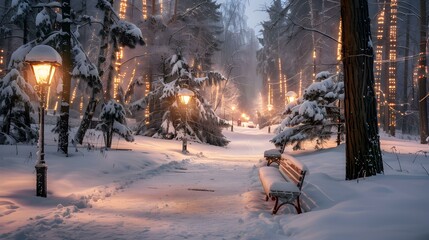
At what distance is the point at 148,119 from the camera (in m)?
25.2

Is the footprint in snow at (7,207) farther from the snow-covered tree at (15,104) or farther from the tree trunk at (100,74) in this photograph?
the tree trunk at (100,74)

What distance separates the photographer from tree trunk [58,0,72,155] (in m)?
11.4

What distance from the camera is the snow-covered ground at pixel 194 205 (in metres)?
4.94

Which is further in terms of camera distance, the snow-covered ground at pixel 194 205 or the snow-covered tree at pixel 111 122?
the snow-covered tree at pixel 111 122

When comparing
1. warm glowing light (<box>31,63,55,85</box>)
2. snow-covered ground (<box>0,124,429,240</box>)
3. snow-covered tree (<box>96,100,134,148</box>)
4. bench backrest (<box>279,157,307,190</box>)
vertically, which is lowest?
snow-covered ground (<box>0,124,429,240</box>)

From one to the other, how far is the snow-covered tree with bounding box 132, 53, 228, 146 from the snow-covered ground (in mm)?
12937

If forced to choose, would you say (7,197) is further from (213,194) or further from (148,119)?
(148,119)

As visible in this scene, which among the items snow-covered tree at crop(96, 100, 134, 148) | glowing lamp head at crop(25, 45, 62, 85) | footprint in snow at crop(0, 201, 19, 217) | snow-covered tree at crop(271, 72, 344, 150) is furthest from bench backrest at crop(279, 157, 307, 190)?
snow-covered tree at crop(96, 100, 134, 148)

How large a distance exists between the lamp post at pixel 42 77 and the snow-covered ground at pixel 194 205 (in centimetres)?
35

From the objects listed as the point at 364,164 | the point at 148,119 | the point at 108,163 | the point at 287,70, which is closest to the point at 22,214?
the point at 108,163

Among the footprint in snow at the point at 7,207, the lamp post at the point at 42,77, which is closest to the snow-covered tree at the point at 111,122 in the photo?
the lamp post at the point at 42,77

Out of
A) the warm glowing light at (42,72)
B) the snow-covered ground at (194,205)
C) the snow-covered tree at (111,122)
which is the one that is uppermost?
the warm glowing light at (42,72)

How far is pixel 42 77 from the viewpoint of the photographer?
7402 millimetres

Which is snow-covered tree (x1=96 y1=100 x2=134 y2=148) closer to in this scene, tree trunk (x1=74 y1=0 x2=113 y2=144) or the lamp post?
tree trunk (x1=74 y1=0 x2=113 y2=144)
